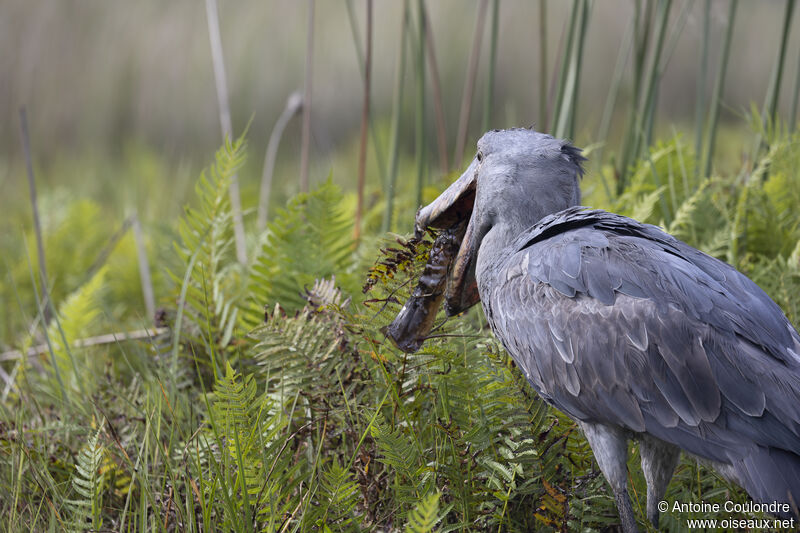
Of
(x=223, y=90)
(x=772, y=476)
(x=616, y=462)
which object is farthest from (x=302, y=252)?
(x=772, y=476)

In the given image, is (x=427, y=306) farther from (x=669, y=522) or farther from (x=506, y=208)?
(x=669, y=522)

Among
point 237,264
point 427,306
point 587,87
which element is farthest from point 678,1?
point 427,306

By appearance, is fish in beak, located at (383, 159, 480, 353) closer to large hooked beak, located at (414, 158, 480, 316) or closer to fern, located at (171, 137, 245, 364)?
large hooked beak, located at (414, 158, 480, 316)

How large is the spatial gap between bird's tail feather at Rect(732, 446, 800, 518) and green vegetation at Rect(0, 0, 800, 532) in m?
0.33

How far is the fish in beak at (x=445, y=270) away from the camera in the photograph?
2.04m

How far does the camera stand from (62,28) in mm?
6016

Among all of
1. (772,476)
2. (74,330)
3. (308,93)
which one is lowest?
(74,330)

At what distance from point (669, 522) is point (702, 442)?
0.37m

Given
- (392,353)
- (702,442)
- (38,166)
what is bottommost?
(38,166)

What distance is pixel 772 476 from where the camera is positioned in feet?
4.87

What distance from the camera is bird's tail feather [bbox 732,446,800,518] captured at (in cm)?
145

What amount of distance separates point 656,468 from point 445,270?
76 centimetres
